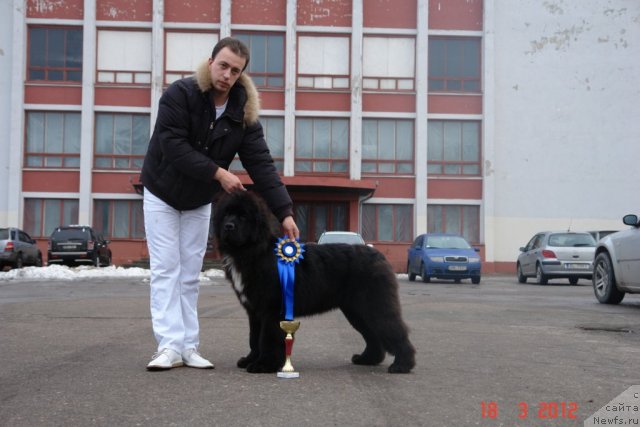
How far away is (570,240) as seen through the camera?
921 inches

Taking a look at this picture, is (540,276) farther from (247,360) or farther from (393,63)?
(247,360)

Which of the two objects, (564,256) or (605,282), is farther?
(564,256)

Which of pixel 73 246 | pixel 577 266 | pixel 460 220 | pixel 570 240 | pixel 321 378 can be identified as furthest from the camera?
pixel 460 220

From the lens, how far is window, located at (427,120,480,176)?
3916 centimetres

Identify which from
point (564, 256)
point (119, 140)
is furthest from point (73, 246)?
point (564, 256)

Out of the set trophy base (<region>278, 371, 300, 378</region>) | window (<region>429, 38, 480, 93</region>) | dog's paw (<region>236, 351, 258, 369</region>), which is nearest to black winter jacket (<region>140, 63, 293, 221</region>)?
dog's paw (<region>236, 351, 258, 369</region>)

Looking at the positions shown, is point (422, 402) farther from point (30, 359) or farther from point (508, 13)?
point (508, 13)

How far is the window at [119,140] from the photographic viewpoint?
126 ft

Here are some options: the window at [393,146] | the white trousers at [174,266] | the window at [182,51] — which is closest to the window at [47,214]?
the window at [182,51]

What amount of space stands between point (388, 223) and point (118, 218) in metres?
13.5

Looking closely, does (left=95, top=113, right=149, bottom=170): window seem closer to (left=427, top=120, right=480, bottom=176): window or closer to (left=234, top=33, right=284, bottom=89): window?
(left=234, top=33, right=284, bottom=89): window

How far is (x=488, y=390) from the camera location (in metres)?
5.06

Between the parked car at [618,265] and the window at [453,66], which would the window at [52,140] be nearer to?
the window at [453,66]

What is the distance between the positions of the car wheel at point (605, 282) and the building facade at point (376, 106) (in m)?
24.3
